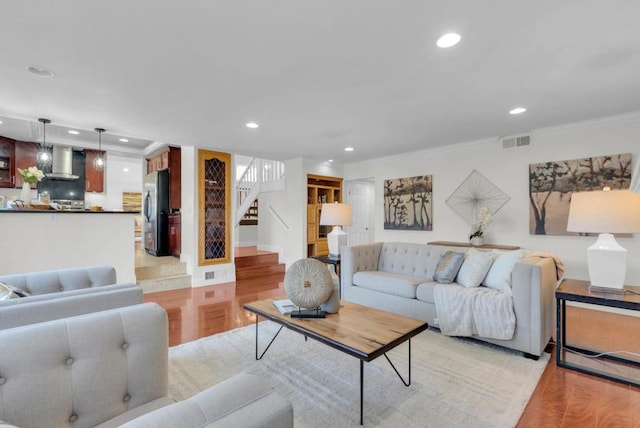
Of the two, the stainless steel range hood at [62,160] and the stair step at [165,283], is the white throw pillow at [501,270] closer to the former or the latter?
the stair step at [165,283]

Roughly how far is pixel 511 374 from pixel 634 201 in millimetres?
1637

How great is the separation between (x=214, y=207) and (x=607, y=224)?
5.21 metres

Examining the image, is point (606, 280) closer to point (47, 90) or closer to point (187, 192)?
point (47, 90)

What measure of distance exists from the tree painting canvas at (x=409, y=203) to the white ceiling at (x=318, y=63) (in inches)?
66.5

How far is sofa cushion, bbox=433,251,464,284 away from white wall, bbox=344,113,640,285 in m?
1.74

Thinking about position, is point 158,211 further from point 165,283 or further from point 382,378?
point 382,378

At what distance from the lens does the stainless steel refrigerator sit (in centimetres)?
603

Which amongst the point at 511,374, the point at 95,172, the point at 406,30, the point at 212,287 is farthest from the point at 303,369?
the point at 95,172

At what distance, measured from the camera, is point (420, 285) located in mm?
3316

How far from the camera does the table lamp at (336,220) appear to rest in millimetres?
4500

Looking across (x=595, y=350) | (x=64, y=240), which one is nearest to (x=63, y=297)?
(x=64, y=240)

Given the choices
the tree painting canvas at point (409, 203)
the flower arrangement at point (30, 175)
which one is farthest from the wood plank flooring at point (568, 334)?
the tree painting canvas at point (409, 203)

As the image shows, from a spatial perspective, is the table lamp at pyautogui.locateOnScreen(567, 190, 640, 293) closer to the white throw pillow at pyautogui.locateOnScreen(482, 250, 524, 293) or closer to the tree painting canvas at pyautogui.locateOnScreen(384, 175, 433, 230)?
the white throw pillow at pyautogui.locateOnScreen(482, 250, 524, 293)

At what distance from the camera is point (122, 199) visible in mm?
9406
